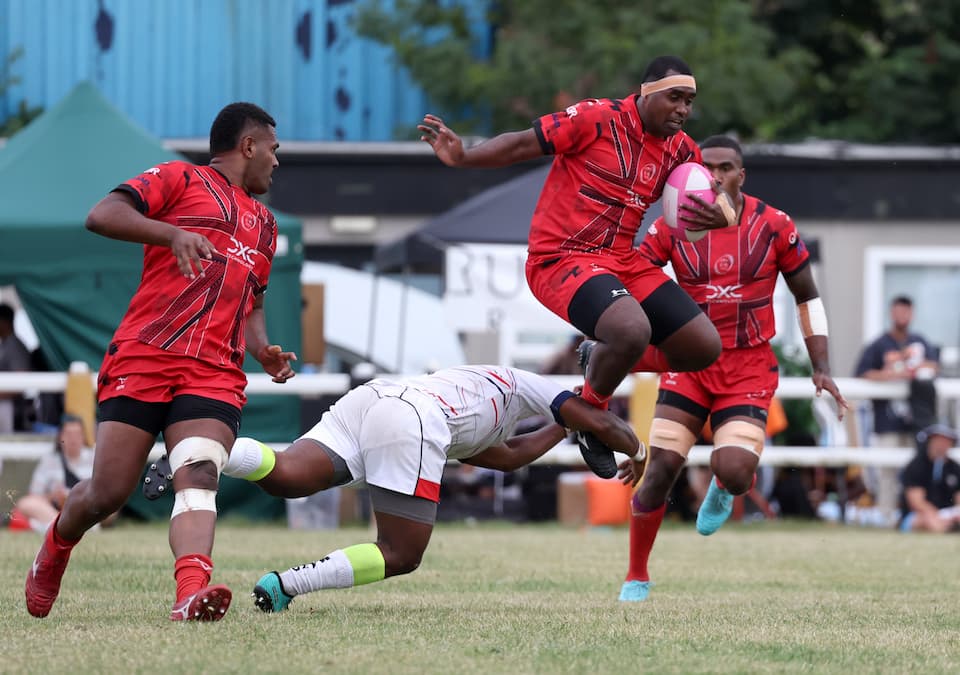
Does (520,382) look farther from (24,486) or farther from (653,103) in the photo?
(24,486)

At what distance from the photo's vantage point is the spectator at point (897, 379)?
1441 cm

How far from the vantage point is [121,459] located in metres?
6.28

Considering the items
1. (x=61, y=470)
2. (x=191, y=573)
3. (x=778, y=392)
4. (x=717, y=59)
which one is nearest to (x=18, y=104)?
(x=717, y=59)

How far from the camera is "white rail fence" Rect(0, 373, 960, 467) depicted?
543 inches

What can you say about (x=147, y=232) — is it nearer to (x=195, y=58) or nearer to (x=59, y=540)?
(x=59, y=540)

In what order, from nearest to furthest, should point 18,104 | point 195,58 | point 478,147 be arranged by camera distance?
point 478,147, point 18,104, point 195,58

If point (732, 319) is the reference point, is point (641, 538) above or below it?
below

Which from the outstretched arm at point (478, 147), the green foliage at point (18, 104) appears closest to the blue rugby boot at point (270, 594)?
the outstretched arm at point (478, 147)

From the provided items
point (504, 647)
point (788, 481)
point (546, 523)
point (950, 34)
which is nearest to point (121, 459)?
point (504, 647)

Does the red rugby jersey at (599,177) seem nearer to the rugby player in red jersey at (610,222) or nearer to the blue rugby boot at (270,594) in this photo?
the rugby player in red jersey at (610,222)

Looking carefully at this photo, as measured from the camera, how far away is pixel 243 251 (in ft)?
21.5

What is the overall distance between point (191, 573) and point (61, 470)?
23.5 ft

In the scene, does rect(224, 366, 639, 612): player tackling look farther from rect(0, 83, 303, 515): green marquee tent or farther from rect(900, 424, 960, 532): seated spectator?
rect(900, 424, 960, 532): seated spectator

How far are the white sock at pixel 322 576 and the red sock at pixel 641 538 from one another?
1883mm
